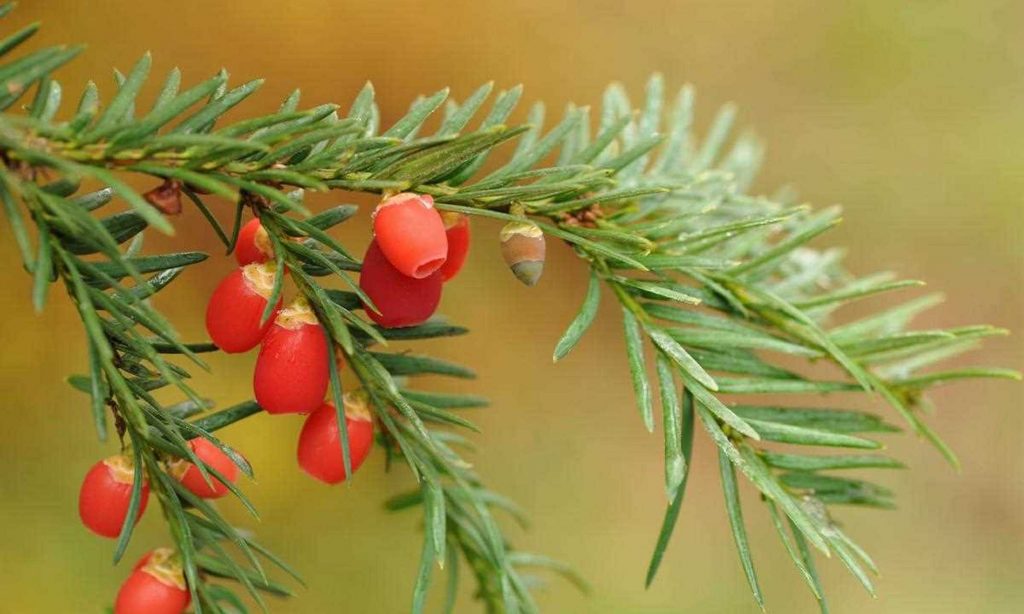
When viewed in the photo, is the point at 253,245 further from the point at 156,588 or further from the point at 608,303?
the point at 608,303

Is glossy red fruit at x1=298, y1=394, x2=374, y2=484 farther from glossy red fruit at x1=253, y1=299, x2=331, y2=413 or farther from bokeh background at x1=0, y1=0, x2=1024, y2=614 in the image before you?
bokeh background at x1=0, y1=0, x2=1024, y2=614

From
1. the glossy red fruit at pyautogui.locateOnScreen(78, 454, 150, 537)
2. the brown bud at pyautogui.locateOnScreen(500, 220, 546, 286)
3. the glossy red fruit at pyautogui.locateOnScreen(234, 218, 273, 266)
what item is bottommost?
the glossy red fruit at pyautogui.locateOnScreen(78, 454, 150, 537)

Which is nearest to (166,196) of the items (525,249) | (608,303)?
(525,249)

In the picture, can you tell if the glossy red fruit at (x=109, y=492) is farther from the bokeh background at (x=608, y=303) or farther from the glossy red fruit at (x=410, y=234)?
the bokeh background at (x=608, y=303)

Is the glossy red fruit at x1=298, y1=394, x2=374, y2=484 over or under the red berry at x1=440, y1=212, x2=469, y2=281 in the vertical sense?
under

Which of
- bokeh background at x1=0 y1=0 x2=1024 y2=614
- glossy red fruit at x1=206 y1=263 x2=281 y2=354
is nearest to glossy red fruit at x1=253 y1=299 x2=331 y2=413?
glossy red fruit at x1=206 y1=263 x2=281 y2=354

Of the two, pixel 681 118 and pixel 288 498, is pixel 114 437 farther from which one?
pixel 681 118

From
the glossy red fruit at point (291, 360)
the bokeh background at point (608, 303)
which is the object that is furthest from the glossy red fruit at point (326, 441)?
the bokeh background at point (608, 303)
